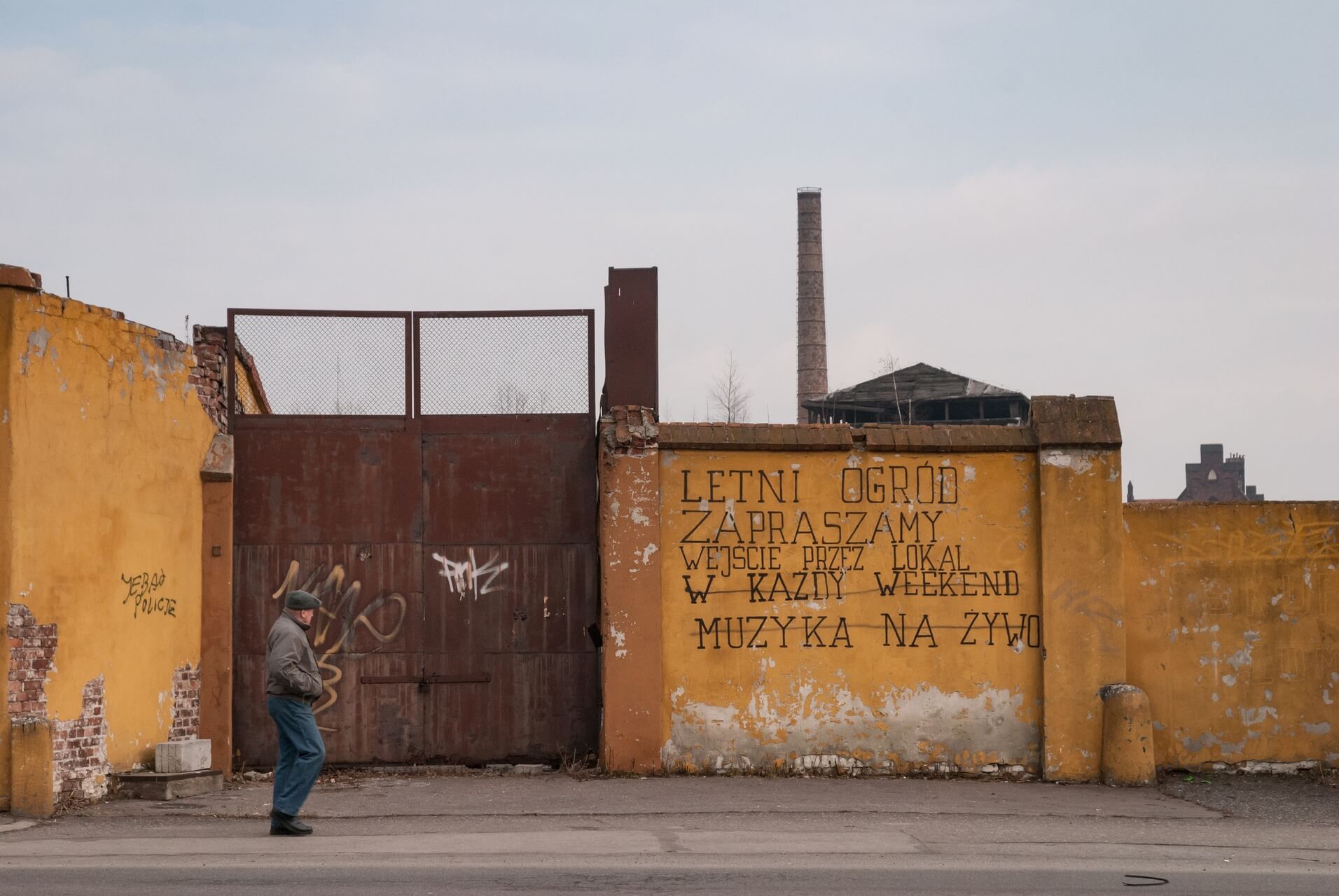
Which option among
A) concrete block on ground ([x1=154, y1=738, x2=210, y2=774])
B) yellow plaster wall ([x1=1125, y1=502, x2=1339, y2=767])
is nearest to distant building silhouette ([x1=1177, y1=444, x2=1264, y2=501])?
yellow plaster wall ([x1=1125, y1=502, x2=1339, y2=767])

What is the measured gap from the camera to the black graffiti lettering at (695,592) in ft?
38.5

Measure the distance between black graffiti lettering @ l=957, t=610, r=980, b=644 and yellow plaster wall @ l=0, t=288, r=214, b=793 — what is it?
253 inches

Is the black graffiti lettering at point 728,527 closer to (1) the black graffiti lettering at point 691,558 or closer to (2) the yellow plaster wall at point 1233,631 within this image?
(1) the black graffiti lettering at point 691,558

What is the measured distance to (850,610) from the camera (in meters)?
11.8

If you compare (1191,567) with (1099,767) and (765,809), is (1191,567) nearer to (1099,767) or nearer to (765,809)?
(1099,767)

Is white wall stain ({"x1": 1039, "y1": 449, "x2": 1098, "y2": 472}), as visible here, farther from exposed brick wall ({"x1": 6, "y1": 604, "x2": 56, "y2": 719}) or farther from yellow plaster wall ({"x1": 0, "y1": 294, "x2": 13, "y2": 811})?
yellow plaster wall ({"x1": 0, "y1": 294, "x2": 13, "y2": 811})

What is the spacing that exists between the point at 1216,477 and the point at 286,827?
53730 millimetres

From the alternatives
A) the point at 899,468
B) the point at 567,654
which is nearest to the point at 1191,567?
the point at 899,468

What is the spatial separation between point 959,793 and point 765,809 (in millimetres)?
1854

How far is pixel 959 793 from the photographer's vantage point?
11.0 metres

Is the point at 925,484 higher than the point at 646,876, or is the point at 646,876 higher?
the point at 925,484

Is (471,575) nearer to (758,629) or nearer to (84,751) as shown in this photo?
(758,629)

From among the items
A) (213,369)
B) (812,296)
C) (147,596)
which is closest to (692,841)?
(147,596)

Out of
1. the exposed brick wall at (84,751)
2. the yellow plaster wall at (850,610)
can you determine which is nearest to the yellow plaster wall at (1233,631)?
the yellow plaster wall at (850,610)
